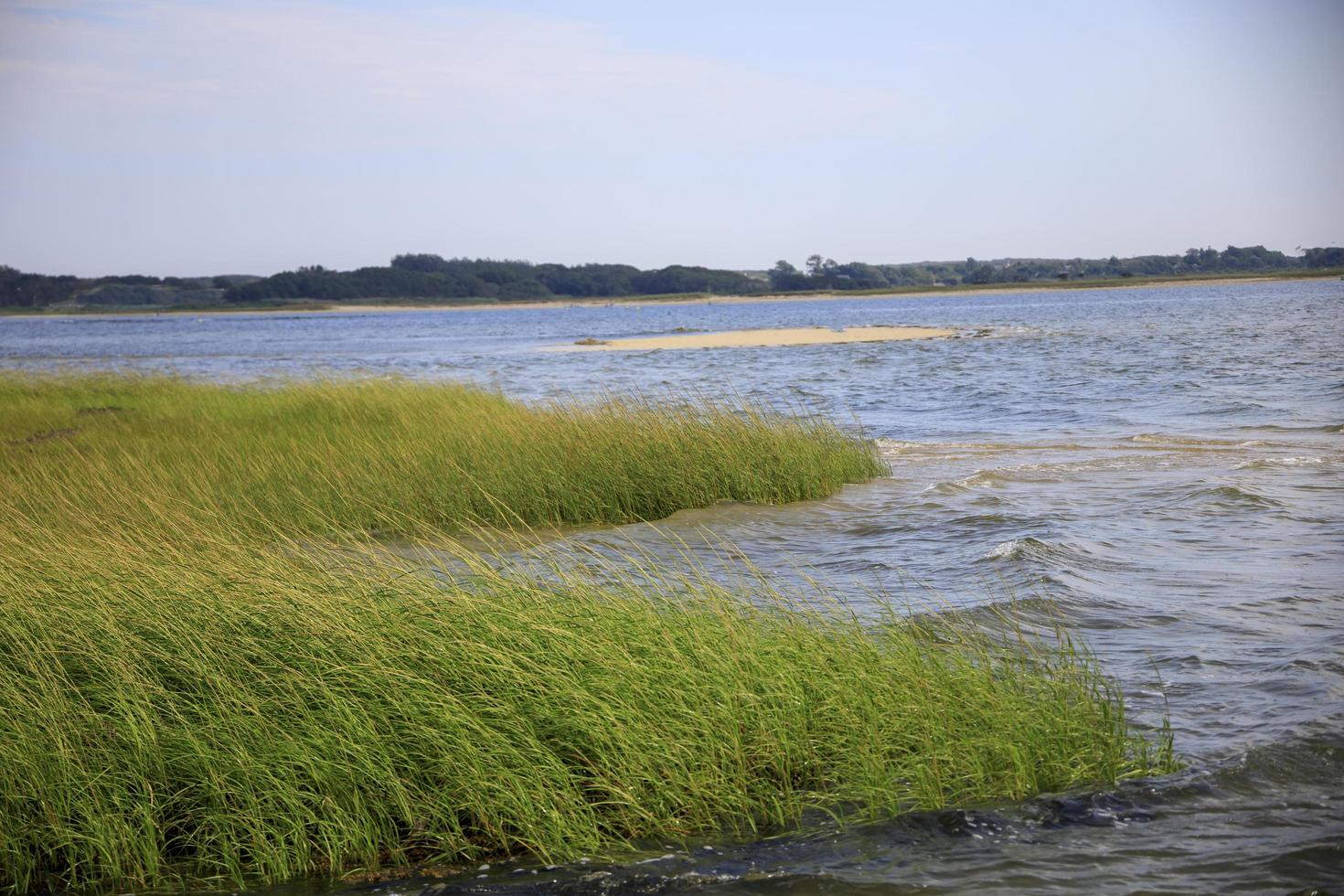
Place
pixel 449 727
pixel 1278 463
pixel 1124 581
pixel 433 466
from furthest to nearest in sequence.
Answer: pixel 1278 463, pixel 433 466, pixel 1124 581, pixel 449 727

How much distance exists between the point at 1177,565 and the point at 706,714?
6520 mm

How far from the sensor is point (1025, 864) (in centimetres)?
469

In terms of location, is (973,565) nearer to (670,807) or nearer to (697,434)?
(697,434)

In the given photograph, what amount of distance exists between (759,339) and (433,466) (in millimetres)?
50908

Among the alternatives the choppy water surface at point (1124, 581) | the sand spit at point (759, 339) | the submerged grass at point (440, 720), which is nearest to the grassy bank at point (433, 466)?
the choppy water surface at point (1124, 581)

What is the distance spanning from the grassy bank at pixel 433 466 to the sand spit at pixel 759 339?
40.1 metres

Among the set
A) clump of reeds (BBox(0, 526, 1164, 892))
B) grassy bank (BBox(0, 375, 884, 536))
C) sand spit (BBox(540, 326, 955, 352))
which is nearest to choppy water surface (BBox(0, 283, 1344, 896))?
clump of reeds (BBox(0, 526, 1164, 892))

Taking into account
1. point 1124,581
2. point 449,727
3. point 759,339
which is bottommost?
point 1124,581

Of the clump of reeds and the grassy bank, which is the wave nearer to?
the grassy bank

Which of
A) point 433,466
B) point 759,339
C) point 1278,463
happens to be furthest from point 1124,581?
point 759,339

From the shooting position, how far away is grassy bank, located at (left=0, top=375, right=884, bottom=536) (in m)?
11.4

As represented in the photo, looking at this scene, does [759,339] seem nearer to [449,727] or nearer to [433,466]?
[433,466]

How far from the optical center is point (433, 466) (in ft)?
42.2

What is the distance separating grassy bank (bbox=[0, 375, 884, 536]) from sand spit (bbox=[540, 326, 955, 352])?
40.1m
